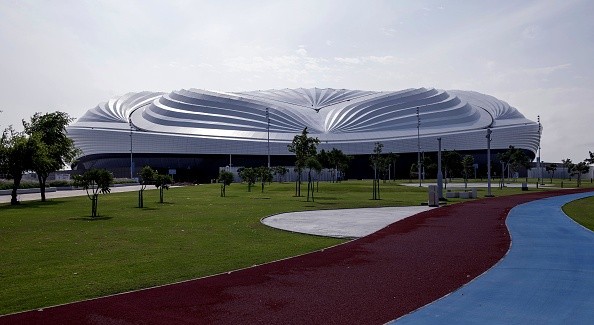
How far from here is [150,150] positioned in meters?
101

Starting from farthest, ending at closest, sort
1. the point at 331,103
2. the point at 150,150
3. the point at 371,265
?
the point at 331,103, the point at 150,150, the point at 371,265

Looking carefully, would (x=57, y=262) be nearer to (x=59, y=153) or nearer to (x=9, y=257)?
(x=9, y=257)

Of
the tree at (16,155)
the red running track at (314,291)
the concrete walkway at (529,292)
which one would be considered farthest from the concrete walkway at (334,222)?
the tree at (16,155)

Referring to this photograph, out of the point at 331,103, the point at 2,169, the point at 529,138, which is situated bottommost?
the point at 2,169

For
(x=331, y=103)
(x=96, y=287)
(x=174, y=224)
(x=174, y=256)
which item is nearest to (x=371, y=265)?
(x=174, y=256)

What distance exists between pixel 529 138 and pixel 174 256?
348 ft

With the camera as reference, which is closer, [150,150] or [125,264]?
[125,264]

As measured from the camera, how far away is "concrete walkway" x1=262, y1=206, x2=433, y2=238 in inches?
683

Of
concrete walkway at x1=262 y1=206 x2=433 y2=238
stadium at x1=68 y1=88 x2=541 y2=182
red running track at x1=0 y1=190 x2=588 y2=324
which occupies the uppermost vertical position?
stadium at x1=68 y1=88 x2=541 y2=182

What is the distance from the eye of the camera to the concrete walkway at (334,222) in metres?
17.4

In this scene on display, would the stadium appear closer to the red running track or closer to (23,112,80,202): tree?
(23,112,80,202): tree

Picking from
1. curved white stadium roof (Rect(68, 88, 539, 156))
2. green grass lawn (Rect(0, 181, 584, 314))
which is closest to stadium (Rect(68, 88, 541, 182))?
curved white stadium roof (Rect(68, 88, 539, 156))

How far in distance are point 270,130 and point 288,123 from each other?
5.41 meters

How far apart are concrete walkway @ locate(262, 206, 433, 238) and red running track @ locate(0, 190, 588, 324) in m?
3.49
